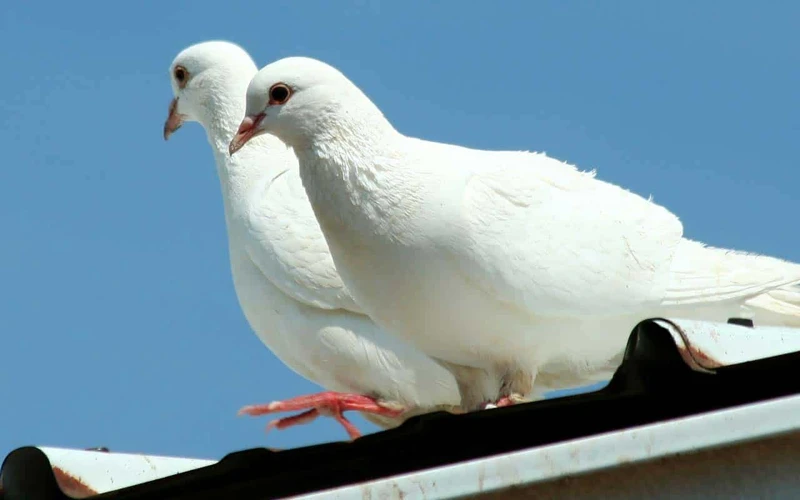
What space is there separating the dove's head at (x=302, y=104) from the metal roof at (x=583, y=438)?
2820mm

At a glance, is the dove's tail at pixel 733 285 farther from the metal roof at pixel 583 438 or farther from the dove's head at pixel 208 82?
the dove's head at pixel 208 82

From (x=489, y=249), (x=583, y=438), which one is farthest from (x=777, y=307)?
(x=583, y=438)

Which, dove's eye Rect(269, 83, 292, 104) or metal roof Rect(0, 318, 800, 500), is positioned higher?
dove's eye Rect(269, 83, 292, 104)

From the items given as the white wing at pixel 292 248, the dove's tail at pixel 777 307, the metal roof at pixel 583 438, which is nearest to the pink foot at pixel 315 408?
the white wing at pixel 292 248

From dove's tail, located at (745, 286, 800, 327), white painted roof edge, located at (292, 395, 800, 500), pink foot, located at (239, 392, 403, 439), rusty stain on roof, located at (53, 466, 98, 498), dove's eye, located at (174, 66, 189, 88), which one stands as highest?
dove's eye, located at (174, 66, 189, 88)

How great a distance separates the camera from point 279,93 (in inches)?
314

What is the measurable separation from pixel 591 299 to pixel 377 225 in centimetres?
132

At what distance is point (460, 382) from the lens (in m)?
8.20

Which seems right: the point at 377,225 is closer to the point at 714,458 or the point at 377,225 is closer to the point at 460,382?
the point at 460,382

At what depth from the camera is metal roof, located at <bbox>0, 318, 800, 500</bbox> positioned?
4.61 metres

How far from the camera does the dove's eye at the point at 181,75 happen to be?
11.3 m

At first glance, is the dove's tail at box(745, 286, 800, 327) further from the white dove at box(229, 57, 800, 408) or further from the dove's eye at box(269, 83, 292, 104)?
the dove's eye at box(269, 83, 292, 104)

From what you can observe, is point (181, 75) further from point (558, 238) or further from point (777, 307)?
point (777, 307)

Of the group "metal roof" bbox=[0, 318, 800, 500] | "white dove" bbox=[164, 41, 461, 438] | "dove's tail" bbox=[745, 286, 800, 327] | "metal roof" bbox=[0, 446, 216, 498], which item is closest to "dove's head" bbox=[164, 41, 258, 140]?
"white dove" bbox=[164, 41, 461, 438]
